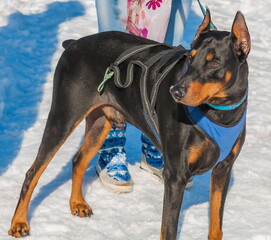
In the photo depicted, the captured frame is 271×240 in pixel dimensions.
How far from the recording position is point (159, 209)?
174 inches

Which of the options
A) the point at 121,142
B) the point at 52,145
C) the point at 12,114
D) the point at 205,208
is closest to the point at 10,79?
the point at 12,114

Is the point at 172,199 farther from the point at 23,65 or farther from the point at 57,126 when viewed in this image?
the point at 23,65

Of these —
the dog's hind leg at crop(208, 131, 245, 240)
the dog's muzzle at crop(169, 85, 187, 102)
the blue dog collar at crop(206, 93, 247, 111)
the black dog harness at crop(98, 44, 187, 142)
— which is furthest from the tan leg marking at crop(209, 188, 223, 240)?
the dog's muzzle at crop(169, 85, 187, 102)

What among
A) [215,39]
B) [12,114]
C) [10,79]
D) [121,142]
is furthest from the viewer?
[10,79]

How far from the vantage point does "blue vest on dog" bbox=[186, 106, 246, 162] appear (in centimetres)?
340

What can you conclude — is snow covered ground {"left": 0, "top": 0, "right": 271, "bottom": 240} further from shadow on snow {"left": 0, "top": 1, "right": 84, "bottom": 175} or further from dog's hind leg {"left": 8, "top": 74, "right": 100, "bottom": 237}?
dog's hind leg {"left": 8, "top": 74, "right": 100, "bottom": 237}

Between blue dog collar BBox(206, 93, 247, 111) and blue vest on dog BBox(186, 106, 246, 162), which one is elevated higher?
blue dog collar BBox(206, 93, 247, 111)

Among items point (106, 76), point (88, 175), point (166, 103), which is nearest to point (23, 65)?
point (88, 175)

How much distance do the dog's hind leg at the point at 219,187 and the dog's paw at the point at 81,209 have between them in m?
0.91

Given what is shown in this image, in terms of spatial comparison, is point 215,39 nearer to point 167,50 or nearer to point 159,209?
point 167,50

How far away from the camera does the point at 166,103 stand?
3609mm

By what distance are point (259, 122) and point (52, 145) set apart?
2450 millimetres

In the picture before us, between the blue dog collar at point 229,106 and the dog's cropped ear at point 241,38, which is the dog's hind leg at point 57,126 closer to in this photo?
the blue dog collar at point 229,106

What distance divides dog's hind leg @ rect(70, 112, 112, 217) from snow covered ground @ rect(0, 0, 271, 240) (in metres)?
0.08
